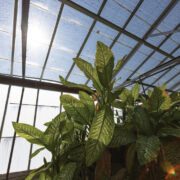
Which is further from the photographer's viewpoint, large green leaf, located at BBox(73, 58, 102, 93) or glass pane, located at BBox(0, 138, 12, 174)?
glass pane, located at BBox(0, 138, 12, 174)

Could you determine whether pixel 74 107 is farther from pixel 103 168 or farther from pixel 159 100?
pixel 159 100

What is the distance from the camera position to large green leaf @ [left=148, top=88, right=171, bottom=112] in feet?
2.28

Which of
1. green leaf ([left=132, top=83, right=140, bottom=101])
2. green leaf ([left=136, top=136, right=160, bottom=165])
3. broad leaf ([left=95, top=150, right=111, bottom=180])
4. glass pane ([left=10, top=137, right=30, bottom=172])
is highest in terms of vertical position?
green leaf ([left=132, top=83, right=140, bottom=101])

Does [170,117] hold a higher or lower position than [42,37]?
lower

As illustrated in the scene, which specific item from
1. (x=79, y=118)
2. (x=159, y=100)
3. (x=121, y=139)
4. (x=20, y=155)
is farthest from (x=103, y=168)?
(x=20, y=155)

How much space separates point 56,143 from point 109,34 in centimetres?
626

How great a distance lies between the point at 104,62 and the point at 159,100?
0.40m

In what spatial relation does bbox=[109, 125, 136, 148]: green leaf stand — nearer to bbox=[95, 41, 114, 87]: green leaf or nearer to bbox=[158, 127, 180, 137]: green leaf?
bbox=[158, 127, 180, 137]: green leaf

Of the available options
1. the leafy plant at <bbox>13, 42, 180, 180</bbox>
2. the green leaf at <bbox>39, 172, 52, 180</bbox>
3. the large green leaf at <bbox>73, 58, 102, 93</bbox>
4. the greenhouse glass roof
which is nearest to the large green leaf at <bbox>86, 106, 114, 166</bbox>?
the leafy plant at <bbox>13, 42, 180, 180</bbox>

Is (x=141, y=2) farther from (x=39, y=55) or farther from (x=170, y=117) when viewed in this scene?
(x=170, y=117)

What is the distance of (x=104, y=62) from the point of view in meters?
0.67

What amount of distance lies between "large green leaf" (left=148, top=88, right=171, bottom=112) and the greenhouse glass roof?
3.25 meters

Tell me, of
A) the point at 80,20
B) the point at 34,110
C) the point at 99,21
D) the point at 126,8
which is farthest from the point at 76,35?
the point at 34,110

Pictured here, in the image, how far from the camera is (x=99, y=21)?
544 centimetres
